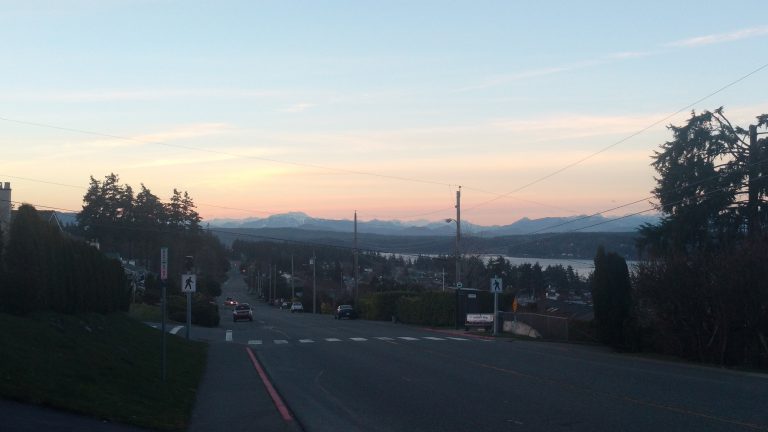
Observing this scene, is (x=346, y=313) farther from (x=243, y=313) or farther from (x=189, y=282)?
(x=189, y=282)

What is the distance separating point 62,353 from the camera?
16.9 m

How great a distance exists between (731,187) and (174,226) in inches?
2716

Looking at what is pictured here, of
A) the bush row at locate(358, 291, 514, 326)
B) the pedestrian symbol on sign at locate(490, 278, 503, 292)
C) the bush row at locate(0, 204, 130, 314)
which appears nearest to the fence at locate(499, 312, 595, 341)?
the pedestrian symbol on sign at locate(490, 278, 503, 292)

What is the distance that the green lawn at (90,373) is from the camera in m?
12.5

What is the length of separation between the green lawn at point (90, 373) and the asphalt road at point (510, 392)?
234cm

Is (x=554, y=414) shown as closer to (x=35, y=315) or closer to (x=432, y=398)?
(x=432, y=398)

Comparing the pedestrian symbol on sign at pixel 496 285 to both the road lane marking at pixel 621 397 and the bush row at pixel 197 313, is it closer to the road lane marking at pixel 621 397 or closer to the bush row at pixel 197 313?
the road lane marking at pixel 621 397

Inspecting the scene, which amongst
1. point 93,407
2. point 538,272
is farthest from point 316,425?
point 538,272

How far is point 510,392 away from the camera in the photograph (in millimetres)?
18406

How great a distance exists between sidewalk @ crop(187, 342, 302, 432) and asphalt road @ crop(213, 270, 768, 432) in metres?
0.49

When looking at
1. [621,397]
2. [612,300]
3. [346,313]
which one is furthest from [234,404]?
[346,313]

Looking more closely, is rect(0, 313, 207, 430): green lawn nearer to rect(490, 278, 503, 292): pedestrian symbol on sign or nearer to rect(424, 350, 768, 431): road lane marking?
rect(424, 350, 768, 431): road lane marking

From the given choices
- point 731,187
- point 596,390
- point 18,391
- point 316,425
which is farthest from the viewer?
point 731,187

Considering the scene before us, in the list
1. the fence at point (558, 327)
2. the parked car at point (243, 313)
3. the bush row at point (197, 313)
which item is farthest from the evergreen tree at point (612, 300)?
the parked car at point (243, 313)
